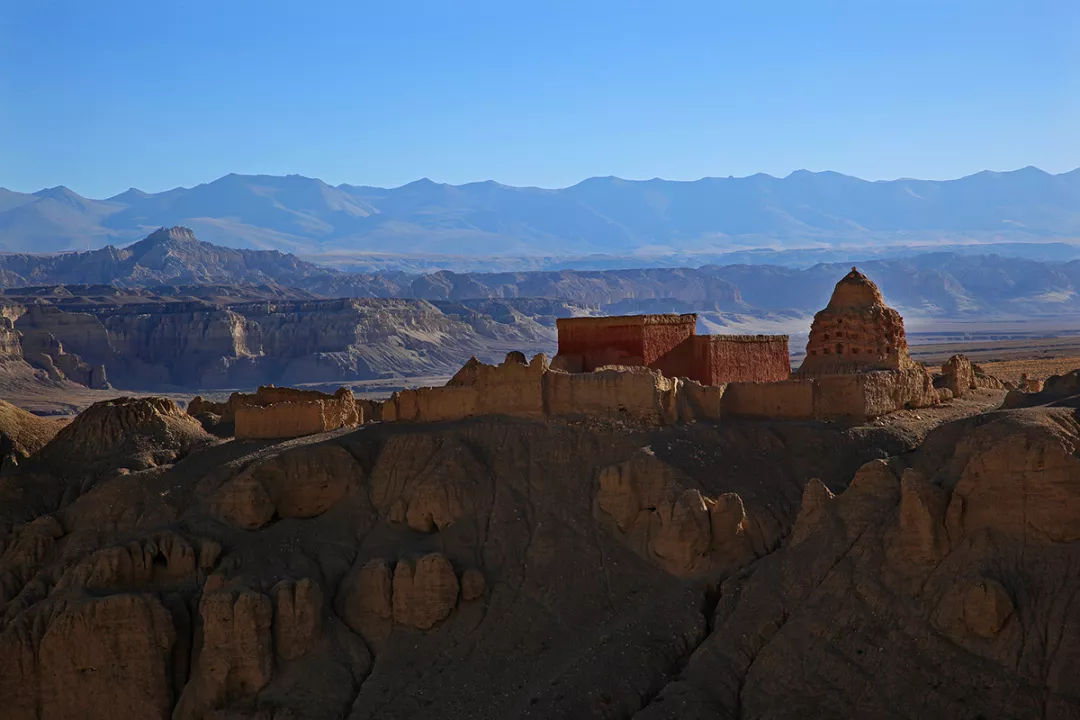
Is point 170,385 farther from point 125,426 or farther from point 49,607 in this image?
point 49,607

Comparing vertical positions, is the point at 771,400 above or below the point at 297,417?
above

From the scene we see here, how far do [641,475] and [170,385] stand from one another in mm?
106775

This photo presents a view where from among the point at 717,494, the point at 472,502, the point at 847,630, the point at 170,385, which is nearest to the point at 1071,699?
the point at 847,630

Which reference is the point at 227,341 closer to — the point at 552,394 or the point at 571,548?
the point at 552,394

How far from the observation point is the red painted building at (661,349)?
4225 centimetres

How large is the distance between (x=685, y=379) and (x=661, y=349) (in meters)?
3.13

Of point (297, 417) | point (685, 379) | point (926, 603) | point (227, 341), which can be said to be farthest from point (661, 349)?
point (227, 341)

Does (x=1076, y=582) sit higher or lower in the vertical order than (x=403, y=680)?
higher

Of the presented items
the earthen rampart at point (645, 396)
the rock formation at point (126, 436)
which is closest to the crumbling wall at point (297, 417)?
the rock formation at point (126, 436)

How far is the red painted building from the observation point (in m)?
42.2

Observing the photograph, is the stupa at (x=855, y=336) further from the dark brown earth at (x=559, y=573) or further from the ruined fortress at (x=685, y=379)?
the dark brown earth at (x=559, y=573)

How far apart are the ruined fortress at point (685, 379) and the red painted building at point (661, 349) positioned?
0.03m

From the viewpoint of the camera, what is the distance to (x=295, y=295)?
654 ft

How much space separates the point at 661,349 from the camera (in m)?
42.9
